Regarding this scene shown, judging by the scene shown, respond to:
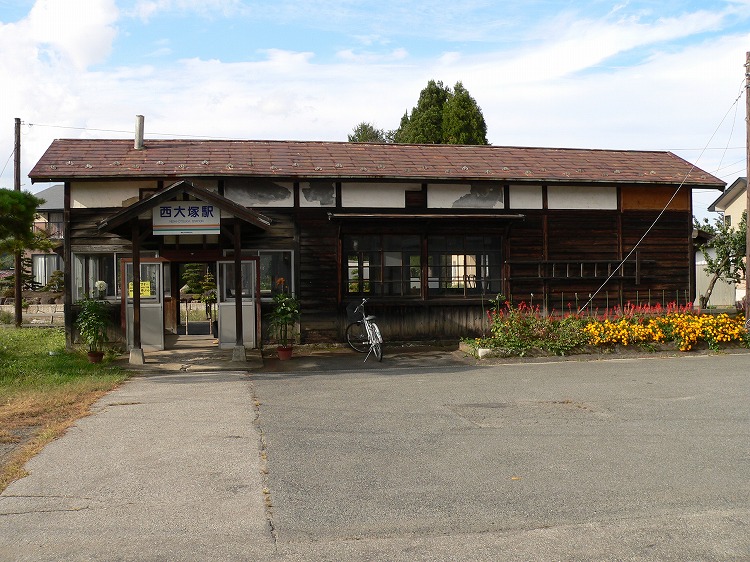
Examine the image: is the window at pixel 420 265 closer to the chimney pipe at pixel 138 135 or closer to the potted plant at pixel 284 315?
the potted plant at pixel 284 315

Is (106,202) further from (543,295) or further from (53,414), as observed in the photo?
(543,295)

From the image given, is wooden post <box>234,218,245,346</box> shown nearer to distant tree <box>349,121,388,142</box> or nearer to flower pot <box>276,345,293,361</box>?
flower pot <box>276,345,293,361</box>

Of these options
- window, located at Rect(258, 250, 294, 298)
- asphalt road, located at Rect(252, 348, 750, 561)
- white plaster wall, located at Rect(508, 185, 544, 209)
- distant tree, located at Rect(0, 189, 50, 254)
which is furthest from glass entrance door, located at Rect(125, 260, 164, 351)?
white plaster wall, located at Rect(508, 185, 544, 209)

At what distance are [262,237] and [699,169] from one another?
35.0 feet

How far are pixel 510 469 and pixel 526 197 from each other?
12317 millimetres

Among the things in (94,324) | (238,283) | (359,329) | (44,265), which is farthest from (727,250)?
(44,265)

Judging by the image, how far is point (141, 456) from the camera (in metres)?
6.67

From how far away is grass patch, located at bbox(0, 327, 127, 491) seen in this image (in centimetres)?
714

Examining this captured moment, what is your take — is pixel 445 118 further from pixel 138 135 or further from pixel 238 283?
pixel 238 283

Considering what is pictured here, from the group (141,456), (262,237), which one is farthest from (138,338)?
(141,456)

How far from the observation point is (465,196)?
17.5 meters

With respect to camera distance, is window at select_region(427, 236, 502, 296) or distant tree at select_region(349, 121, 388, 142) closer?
window at select_region(427, 236, 502, 296)

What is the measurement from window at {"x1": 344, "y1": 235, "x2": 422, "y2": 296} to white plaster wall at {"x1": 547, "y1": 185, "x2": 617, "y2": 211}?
3.39m

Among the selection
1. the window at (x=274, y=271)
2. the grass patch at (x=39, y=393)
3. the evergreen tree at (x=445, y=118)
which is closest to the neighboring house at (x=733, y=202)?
the evergreen tree at (x=445, y=118)
